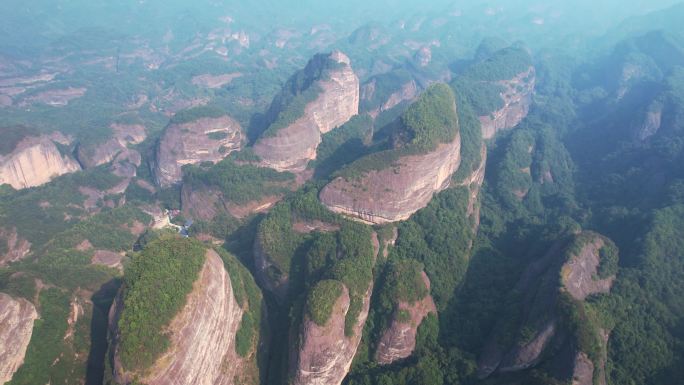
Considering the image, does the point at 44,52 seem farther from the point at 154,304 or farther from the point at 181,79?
→ the point at 154,304

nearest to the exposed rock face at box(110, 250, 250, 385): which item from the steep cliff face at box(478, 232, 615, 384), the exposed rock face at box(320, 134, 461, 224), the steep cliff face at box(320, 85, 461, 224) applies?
the exposed rock face at box(320, 134, 461, 224)

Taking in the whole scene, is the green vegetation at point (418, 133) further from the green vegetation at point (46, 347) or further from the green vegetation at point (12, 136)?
the green vegetation at point (12, 136)

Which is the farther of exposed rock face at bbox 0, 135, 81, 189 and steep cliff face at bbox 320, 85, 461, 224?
exposed rock face at bbox 0, 135, 81, 189

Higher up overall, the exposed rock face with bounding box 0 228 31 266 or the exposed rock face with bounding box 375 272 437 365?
the exposed rock face with bounding box 0 228 31 266

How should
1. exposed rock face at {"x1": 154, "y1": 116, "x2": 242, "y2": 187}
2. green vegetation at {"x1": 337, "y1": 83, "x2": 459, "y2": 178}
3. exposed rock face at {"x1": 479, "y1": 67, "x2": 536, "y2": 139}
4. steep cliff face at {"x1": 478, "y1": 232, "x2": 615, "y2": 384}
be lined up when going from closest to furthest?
steep cliff face at {"x1": 478, "y1": 232, "x2": 615, "y2": 384} < green vegetation at {"x1": 337, "y1": 83, "x2": 459, "y2": 178} < exposed rock face at {"x1": 154, "y1": 116, "x2": 242, "y2": 187} < exposed rock face at {"x1": 479, "y1": 67, "x2": 536, "y2": 139}

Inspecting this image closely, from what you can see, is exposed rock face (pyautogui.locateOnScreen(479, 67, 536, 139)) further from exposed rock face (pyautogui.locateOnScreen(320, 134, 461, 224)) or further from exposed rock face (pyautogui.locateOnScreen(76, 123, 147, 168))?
exposed rock face (pyautogui.locateOnScreen(76, 123, 147, 168))

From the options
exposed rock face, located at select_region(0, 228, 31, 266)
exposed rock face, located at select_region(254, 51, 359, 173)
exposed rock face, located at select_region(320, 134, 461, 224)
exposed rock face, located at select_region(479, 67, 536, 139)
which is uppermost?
exposed rock face, located at select_region(0, 228, 31, 266)

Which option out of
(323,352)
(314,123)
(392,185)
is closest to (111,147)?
(314,123)
